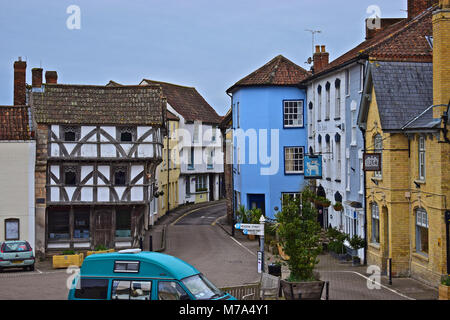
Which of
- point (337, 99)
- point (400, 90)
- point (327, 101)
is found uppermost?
point (327, 101)

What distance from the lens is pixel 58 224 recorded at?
116 feet

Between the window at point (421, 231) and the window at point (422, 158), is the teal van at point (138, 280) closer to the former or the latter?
the window at point (421, 231)

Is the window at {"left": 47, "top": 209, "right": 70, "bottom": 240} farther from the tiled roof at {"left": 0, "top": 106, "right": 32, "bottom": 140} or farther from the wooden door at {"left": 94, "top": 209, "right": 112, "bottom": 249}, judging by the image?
the tiled roof at {"left": 0, "top": 106, "right": 32, "bottom": 140}

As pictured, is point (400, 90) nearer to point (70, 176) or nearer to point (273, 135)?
point (273, 135)

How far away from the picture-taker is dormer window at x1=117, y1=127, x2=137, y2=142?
116 ft

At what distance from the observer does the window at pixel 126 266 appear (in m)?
16.0

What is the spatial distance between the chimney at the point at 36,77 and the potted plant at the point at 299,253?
781 inches

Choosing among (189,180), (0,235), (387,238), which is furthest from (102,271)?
(189,180)

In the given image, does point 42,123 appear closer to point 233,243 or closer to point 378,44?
point 233,243

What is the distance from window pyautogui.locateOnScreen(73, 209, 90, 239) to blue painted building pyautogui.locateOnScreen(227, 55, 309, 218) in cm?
1106

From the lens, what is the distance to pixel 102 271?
1630cm

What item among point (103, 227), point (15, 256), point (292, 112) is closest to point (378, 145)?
point (292, 112)

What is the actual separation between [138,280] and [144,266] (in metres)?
0.38
